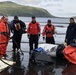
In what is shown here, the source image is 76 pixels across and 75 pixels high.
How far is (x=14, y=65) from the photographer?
10.9 metres

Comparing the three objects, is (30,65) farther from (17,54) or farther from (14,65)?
(17,54)

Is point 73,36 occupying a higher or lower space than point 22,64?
higher

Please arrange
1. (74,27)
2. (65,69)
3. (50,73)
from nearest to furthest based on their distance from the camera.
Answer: (50,73)
(65,69)
(74,27)

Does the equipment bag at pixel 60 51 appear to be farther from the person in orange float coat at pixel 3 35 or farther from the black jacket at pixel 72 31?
the person in orange float coat at pixel 3 35

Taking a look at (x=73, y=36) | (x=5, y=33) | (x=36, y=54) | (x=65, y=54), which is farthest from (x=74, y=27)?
(x=5, y=33)

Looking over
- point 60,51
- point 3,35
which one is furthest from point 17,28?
point 60,51

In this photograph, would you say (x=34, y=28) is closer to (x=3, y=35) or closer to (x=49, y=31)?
(x=49, y=31)

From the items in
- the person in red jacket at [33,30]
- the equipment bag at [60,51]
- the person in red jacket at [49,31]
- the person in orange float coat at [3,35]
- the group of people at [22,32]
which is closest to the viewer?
the person in orange float coat at [3,35]

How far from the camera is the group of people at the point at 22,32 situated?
1176 centimetres

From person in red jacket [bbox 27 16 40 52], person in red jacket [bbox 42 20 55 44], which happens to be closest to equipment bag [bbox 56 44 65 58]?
person in red jacket [bbox 27 16 40 52]

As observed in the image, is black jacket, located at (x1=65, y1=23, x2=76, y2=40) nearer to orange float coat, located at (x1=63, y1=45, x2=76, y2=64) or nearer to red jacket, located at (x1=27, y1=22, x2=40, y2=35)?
orange float coat, located at (x1=63, y1=45, x2=76, y2=64)

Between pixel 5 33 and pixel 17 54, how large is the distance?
2326 mm

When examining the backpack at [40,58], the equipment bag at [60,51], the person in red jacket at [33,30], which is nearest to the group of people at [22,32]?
the person in red jacket at [33,30]

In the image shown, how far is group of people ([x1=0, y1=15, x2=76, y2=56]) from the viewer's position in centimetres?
1176
